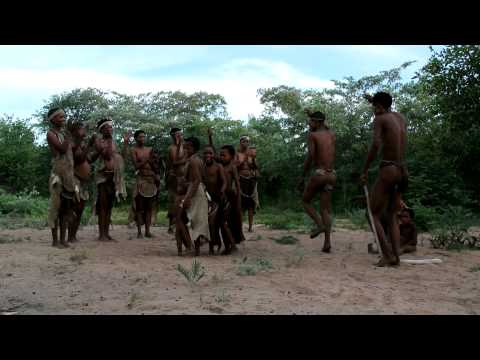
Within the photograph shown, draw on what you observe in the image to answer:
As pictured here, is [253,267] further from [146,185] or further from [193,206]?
[146,185]

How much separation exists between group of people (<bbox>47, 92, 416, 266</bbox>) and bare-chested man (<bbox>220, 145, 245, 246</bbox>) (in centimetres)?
1

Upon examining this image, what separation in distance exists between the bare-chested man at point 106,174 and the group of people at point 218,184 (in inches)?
0.6

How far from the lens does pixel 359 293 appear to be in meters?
4.45

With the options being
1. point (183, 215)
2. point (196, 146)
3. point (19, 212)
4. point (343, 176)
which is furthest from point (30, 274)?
point (343, 176)

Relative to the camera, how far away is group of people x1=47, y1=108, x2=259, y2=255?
6758 millimetres

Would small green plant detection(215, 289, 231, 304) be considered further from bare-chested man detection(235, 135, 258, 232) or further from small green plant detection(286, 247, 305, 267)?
bare-chested man detection(235, 135, 258, 232)

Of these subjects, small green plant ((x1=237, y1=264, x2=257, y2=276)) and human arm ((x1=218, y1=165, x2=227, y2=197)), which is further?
human arm ((x1=218, y1=165, x2=227, y2=197))

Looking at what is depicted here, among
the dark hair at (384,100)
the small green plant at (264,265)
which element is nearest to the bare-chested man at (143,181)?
the small green plant at (264,265)

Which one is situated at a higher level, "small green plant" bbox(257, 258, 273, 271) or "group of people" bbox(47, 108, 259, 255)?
"group of people" bbox(47, 108, 259, 255)

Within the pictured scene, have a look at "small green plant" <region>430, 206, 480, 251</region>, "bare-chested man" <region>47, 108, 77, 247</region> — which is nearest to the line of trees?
"small green plant" <region>430, 206, 480, 251</region>

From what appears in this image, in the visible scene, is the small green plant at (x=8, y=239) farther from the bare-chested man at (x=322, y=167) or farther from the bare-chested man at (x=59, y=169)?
the bare-chested man at (x=322, y=167)

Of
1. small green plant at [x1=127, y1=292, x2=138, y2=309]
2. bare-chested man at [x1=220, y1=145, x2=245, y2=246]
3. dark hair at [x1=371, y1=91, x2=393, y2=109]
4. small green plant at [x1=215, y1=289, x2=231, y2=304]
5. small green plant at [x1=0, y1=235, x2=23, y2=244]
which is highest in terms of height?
dark hair at [x1=371, y1=91, x2=393, y2=109]

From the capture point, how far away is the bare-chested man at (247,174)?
9867 mm

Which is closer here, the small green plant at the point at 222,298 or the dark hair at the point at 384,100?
the small green plant at the point at 222,298
